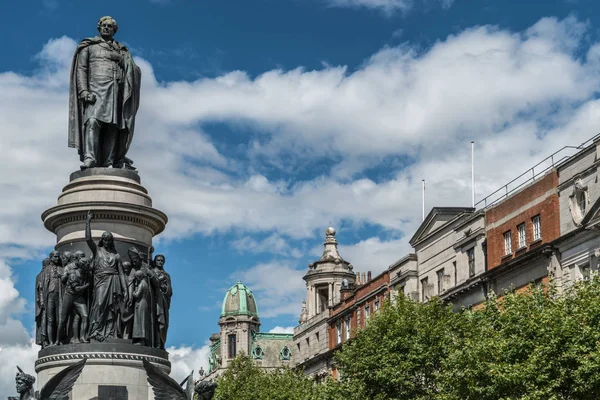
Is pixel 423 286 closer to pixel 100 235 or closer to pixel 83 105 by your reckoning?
pixel 83 105

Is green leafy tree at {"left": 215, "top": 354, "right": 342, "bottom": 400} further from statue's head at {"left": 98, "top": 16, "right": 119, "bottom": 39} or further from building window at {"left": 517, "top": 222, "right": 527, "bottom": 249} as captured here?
statue's head at {"left": 98, "top": 16, "right": 119, "bottom": 39}

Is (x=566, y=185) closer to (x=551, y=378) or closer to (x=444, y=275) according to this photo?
(x=444, y=275)

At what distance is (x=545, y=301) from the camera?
4469 centimetres

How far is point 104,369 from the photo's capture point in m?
22.2

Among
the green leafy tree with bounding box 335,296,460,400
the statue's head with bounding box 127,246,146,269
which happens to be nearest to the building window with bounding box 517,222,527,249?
the green leafy tree with bounding box 335,296,460,400

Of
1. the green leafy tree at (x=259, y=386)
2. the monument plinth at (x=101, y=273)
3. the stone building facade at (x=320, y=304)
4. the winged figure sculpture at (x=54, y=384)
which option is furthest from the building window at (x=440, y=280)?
the winged figure sculpture at (x=54, y=384)

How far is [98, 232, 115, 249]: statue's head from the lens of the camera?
22.9 m

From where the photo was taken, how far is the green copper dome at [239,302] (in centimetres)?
17450

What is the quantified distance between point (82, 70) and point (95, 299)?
539 cm

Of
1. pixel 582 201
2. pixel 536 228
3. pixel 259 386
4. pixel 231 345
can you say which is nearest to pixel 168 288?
pixel 582 201

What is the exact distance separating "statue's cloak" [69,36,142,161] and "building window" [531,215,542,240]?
4328 centimetres

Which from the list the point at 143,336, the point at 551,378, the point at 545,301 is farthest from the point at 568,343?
the point at 143,336

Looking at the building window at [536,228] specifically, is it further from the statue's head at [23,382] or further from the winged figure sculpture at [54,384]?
the statue's head at [23,382]

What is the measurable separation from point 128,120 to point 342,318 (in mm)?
75145
